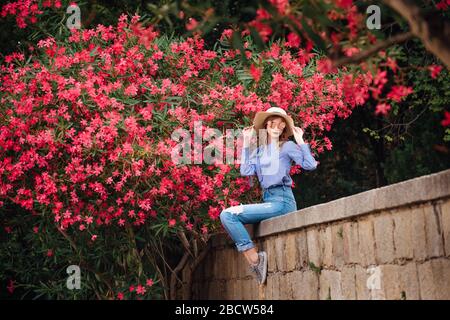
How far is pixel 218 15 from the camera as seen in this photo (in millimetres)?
3232

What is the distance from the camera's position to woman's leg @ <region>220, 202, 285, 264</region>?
711cm

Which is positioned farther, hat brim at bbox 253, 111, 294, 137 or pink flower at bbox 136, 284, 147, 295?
pink flower at bbox 136, 284, 147, 295

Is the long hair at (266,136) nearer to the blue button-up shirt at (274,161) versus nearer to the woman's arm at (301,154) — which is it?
the blue button-up shirt at (274,161)

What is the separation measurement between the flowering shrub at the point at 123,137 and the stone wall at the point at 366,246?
3.42 feet

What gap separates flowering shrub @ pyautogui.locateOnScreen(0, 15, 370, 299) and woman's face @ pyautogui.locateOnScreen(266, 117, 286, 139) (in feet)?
2.24

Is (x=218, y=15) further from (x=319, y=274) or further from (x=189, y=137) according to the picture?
(x=189, y=137)

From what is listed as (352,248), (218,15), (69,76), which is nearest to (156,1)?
(69,76)

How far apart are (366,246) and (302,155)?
6.39 feet

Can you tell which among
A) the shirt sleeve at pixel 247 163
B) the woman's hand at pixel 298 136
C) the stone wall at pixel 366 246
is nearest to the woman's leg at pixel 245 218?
the stone wall at pixel 366 246

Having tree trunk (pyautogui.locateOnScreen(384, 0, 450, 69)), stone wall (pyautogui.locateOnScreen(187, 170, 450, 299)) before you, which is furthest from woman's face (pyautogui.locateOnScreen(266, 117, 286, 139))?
tree trunk (pyautogui.locateOnScreen(384, 0, 450, 69))

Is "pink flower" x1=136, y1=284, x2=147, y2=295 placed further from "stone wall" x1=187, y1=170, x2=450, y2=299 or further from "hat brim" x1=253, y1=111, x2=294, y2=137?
"hat brim" x1=253, y1=111, x2=294, y2=137

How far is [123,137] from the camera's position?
7.83 m

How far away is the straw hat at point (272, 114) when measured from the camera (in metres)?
7.33
